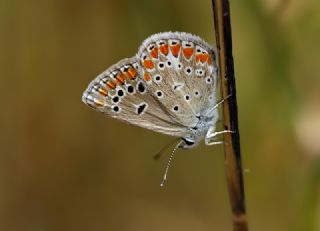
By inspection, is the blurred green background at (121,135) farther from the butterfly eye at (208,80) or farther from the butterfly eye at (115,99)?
the butterfly eye at (115,99)

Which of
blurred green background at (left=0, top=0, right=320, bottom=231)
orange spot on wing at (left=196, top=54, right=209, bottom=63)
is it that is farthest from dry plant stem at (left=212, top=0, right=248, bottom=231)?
blurred green background at (left=0, top=0, right=320, bottom=231)

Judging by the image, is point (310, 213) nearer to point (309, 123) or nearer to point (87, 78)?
point (309, 123)

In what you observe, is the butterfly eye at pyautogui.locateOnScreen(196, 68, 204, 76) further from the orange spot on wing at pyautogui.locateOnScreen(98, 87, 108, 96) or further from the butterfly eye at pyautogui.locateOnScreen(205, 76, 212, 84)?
the orange spot on wing at pyautogui.locateOnScreen(98, 87, 108, 96)

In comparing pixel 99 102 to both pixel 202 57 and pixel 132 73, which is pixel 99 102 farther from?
pixel 202 57

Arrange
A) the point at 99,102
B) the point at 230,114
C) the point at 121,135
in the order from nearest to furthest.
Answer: the point at 230,114 → the point at 99,102 → the point at 121,135

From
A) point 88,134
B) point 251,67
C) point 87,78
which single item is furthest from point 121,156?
point 251,67

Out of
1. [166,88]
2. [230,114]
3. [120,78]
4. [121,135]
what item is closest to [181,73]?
[166,88]

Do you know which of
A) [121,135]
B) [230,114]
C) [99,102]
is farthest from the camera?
[121,135]

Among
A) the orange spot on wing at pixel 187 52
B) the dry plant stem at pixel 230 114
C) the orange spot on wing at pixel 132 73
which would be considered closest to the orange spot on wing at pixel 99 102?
the orange spot on wing at pixel 132 73
